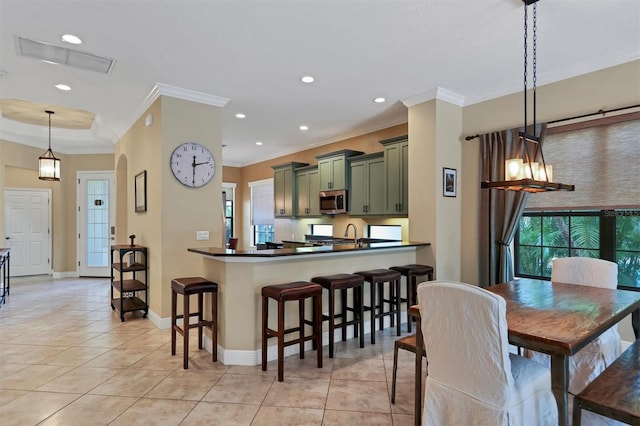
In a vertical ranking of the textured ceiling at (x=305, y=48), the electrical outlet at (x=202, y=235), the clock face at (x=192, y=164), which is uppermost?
the textured ceiling at (x=305, y=48)

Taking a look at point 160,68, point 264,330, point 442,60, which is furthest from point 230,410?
point 442,60

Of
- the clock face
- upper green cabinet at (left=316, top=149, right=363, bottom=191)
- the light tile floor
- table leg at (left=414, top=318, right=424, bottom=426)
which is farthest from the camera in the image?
upper green cabinet at (left=316, top=149, right=363, bottom=191)

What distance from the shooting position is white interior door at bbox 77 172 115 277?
310 inches

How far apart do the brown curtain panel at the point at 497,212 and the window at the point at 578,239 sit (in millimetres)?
261

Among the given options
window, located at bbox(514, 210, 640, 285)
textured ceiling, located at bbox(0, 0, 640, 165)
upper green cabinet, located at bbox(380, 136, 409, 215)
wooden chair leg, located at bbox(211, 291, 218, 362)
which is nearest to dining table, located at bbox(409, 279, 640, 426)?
window, located at bbox(514, 210, 640, 285)

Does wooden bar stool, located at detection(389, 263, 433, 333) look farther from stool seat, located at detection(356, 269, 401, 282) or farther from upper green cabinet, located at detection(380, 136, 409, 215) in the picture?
upper green cabinet, located at detection(380, 136, 409, 215)

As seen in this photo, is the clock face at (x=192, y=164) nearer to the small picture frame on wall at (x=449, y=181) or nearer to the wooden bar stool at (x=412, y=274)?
the wooden bar stool at (x=412, y=274)

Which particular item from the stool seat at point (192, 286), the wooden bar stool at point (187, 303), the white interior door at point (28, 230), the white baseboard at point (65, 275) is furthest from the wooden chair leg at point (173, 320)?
the white interior door at point (28, 230)

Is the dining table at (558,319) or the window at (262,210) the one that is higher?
the window at (262,210)

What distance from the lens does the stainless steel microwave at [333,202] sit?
599cm

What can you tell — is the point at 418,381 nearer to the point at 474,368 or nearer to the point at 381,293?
the point at 474,368

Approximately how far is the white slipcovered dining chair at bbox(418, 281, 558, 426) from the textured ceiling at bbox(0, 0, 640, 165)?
212 centimetres

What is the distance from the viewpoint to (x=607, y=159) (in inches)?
132

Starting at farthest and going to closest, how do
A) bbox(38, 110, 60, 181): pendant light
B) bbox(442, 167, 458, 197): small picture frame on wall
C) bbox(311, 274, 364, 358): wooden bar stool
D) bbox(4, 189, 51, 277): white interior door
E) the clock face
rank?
1. bbox(4, 189, 51, 277): white interior door
2. bbox(38, 110, 60, 181): pendant light
3. bbox(442, 167, 458, 197): small picture frame on wall
4. the clock face
5. bbox(311, 274, 364, 358): wooden bar stool
